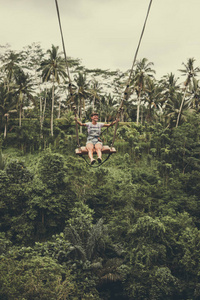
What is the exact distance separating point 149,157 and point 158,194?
4078mm

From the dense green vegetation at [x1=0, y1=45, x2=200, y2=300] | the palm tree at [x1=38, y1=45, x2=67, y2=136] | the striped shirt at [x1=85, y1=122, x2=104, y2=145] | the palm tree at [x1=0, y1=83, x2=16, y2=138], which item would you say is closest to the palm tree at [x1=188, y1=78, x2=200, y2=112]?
the dense green vegetation at [x1=0, y1=45, x2=200, y2=300]

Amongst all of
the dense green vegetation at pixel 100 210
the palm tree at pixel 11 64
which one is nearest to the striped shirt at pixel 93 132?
the dense green vegetation at pixel 100 210

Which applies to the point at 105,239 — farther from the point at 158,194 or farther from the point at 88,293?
the point at 158,194

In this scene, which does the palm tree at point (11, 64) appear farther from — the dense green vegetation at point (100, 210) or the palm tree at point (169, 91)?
the palm tree at point (169, 91)

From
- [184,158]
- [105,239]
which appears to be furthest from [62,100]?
[105,239]

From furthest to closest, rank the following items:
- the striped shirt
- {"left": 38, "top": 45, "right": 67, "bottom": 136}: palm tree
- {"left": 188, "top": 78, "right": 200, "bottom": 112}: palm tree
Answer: {"left": 188, "top": 78, "right": 200, "bottom": 112}: palm tree → {"left": 38, "top": 45, "right": 67, "bottom": 136}: palm tree → the striped shirt

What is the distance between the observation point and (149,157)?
82.8ft

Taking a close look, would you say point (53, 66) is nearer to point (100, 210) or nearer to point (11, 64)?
point (11, 64)

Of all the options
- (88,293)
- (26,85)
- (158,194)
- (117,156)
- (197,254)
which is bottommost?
(88,293)

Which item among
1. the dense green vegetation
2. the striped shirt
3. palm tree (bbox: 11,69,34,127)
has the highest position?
palm tree (bbox: 11,69,34,127)

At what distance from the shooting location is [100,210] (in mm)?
20609

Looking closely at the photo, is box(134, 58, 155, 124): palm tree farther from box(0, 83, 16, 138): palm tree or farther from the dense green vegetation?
box(0, 83, 16, 138): palm tree

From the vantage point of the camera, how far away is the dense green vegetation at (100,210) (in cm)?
1460

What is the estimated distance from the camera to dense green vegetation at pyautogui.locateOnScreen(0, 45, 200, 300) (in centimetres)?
1460
